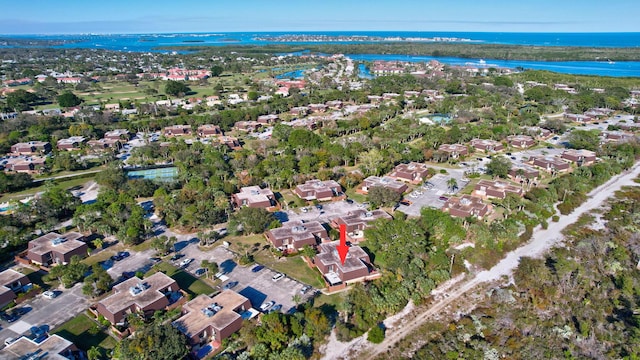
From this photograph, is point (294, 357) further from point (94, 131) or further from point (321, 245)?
point (94, 131)

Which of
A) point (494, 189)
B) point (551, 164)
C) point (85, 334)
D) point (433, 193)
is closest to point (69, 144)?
point (85, 334)

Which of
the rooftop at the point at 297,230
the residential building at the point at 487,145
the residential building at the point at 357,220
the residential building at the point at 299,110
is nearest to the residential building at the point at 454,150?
the residential building at the point at 487,145

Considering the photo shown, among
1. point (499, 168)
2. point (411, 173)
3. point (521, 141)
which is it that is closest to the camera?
point (411, 173)

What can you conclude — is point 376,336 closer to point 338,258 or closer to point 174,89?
point 338,258

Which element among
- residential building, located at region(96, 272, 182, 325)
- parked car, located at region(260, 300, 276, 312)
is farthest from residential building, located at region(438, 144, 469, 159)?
residential building, located at region(96, 272, 182, 325)

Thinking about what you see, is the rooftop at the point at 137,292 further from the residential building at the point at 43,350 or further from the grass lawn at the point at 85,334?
the residential building at the point at 43,350

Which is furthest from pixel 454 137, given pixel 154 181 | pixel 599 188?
pixel 154 181
